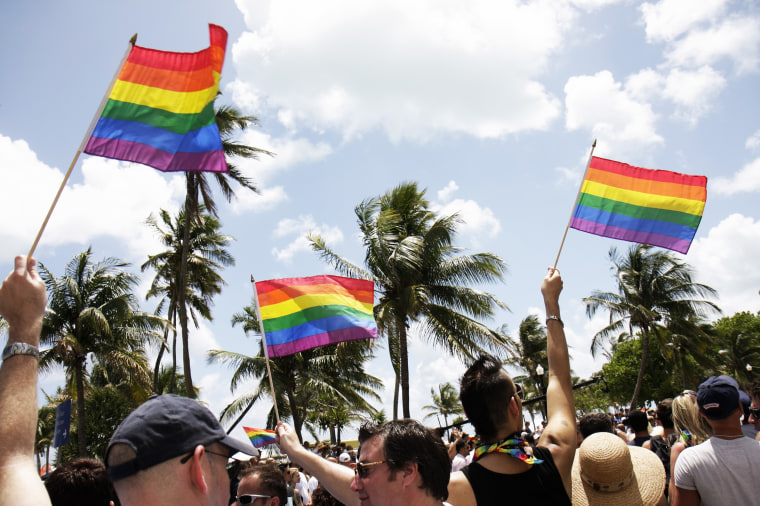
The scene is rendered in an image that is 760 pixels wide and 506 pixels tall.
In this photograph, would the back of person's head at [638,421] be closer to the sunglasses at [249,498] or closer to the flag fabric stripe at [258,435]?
the sunglasses at [249,498]

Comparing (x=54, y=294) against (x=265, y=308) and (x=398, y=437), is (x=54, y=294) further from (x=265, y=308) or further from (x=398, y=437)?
(x=398, y=437)

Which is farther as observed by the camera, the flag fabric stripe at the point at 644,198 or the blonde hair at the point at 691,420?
the flag fabric stripe at the point at 644,198

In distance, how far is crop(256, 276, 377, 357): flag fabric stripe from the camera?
639cm

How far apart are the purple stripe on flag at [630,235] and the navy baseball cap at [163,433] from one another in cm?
500

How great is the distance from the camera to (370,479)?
2234 millimetres

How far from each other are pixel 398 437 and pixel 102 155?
10.8ft

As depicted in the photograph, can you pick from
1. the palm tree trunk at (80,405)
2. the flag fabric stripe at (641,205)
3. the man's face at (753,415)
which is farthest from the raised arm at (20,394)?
the palm tree trunk at (80,405)

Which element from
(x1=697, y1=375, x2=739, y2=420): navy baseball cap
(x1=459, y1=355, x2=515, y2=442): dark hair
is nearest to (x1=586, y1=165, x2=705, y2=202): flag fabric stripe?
(x1=697, y1=375, x2=739, y2=420): navy baseball cap

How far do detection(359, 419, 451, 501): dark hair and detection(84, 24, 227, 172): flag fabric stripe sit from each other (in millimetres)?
2920

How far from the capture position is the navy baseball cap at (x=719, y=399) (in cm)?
342

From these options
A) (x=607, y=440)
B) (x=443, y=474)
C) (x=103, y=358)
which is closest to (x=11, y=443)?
(x=443, y=474)

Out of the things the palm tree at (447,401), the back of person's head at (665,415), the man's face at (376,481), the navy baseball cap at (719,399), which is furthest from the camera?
the palm tree at (447,401)

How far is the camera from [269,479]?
3891 mm

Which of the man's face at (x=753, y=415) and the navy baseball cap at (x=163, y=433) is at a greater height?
the navy baseball cap at (x=163, y=433)
